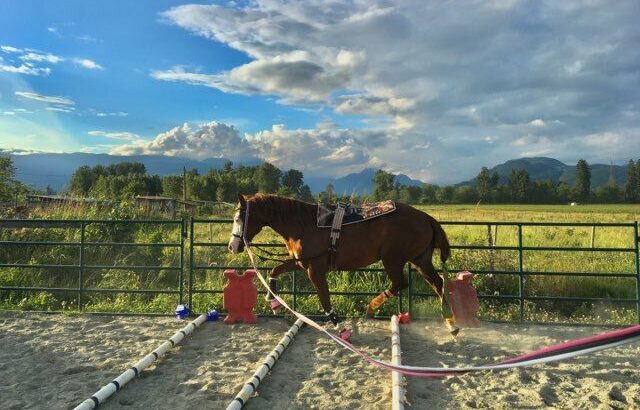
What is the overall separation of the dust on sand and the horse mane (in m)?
1.48

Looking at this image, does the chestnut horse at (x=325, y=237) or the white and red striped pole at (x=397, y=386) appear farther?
the chestnut horse at (x=325, y=237)

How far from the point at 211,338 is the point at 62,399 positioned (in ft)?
6.46

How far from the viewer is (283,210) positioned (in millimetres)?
5711

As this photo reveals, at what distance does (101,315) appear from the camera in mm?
6918

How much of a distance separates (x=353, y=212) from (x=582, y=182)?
253 feet

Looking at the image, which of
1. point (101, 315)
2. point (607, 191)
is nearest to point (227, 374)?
point (101, 315)

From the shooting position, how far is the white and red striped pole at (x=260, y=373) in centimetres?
378

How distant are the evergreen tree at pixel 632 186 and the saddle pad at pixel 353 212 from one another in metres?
65.6

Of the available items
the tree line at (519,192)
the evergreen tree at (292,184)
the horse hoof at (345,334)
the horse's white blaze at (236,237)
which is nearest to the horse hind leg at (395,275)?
the horse hoof at (345,334)

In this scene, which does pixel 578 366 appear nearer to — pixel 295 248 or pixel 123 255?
pixel 295 248

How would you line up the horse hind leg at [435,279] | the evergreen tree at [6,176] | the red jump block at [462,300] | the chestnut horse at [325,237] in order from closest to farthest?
the chestnut horse at [325,237] → the horse hind leg at [435,279] → the red jump block at [462,300] → the evergreen tree at [6,176]

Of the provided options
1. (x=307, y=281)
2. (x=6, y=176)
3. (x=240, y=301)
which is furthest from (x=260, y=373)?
(x=6, y=176)

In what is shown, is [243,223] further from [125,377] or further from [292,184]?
[292,184]

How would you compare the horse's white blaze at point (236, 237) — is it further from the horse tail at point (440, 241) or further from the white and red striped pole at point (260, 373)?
the horse tail at point (440, 241)
